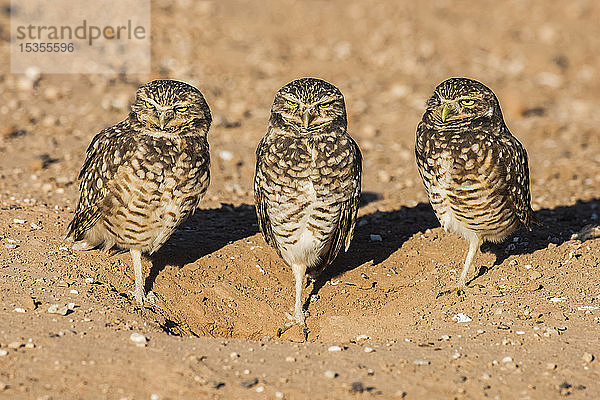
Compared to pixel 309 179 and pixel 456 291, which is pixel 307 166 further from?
pixel 456 291

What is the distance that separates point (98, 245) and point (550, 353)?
157 inches

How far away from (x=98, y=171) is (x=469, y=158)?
120 inches

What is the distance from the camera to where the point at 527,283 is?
6559 mm

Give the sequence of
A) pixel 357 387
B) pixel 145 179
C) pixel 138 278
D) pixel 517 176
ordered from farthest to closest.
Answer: pixel 517 176 < pixel 138 278 < pixel 145 179 < pixel 357 387

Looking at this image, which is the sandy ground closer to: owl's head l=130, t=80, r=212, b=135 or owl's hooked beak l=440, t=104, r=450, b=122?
owl's head l=130, t=80, r=212, b=135

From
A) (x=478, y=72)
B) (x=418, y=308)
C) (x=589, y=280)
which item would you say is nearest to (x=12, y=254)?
(x=418, y=308)

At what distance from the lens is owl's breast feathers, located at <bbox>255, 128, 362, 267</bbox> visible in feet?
19.5

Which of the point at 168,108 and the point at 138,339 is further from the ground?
the point at 168,108

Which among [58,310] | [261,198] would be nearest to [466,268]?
[261,198]

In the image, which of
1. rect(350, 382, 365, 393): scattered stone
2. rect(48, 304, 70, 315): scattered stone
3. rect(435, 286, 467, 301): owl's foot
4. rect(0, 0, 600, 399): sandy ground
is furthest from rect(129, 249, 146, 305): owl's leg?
rect(435, 286, 467, 301): owl's foot

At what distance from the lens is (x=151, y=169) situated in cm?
591

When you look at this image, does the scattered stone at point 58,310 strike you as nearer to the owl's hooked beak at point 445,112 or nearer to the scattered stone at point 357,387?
the scattered stone at point 357,387

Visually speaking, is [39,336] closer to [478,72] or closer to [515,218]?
[515,218]

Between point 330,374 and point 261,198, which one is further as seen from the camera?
point 261,198
